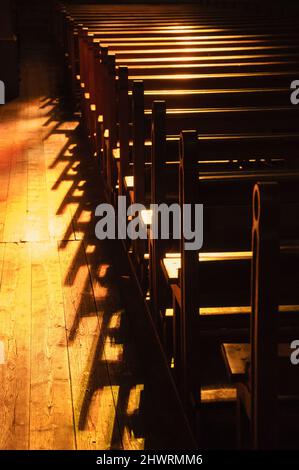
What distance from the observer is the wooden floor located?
272 cm

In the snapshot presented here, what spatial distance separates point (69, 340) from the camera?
338cm

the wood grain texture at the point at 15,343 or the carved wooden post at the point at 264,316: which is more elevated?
the carved wooden post at the point at 264,316

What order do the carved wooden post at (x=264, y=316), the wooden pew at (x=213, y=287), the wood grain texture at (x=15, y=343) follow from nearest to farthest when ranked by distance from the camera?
the carved wooden post at (x=264, y=316) → the wooden pew at (x=213, y=287) → the wood grain texture at (x=15, y=343)

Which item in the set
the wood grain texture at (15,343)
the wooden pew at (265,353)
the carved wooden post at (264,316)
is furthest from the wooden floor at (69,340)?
the carved wooden post at (264,316)

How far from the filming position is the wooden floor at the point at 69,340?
2717mm

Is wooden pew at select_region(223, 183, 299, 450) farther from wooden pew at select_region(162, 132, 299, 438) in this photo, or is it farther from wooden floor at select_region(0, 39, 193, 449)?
A: wooden floor at select_region(0, 39, 193, 449)

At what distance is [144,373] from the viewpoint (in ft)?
10.3

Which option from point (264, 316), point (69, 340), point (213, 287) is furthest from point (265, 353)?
point (69, 340)

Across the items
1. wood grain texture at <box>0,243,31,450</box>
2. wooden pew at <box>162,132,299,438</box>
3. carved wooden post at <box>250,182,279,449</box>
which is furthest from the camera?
wood grain texture at <box>0,243,31,450</box>

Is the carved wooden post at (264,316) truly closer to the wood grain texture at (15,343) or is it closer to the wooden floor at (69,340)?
the wooden floor at (69,340)

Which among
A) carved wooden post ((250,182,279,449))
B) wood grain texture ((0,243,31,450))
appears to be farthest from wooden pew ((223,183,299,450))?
wood grain texture ((0,243,31,450))
